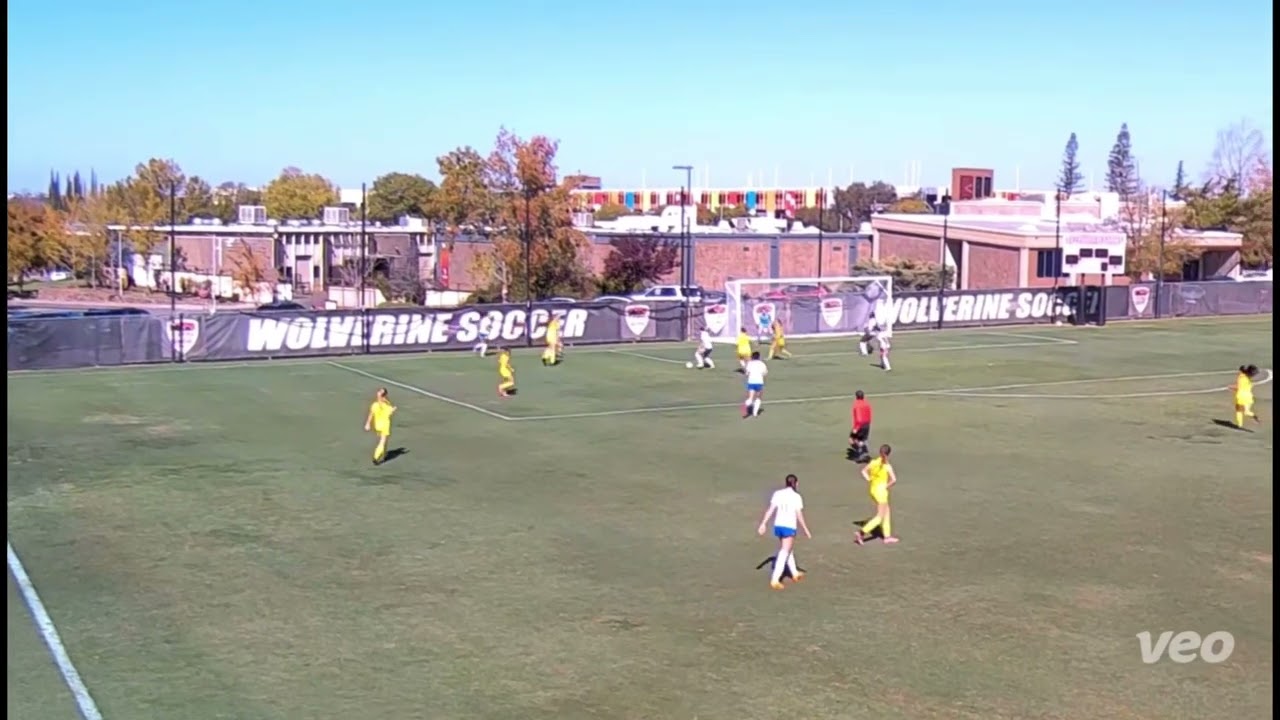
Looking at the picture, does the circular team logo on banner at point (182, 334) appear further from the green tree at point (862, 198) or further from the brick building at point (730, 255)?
the green tree at point (862, 198)

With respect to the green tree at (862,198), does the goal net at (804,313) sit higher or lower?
lower

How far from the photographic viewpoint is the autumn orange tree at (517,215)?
6303 cm

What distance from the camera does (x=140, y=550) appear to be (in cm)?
1727

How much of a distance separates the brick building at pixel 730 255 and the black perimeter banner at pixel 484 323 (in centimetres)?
1850

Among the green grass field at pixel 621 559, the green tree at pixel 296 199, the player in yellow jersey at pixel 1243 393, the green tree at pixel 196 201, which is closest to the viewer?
the green grass field at pixel 621 559

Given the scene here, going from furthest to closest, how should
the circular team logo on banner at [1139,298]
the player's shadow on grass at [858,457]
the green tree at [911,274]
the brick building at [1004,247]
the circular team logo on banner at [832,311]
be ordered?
the green tree at [911,274] → the brick building at [1004,247] → the circular team logo on banner at [1139,298] → the circular team logo on banner at [832,311] → the player's shadow on grass at [858,457]

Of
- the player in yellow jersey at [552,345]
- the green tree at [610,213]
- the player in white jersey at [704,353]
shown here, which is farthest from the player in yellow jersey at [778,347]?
the green tree at [610,213]

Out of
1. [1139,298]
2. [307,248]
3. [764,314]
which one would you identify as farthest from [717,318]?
[307,248]

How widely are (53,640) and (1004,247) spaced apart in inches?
2510

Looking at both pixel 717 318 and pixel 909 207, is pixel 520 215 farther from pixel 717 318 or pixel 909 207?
pixel 909 207

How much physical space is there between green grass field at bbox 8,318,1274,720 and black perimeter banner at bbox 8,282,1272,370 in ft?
25.2

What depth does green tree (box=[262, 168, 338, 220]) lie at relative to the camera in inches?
5069

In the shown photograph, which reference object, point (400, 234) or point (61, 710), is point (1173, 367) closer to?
point (61, 710)

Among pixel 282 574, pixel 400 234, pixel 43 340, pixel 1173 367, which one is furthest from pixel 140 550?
pixel 400 234
